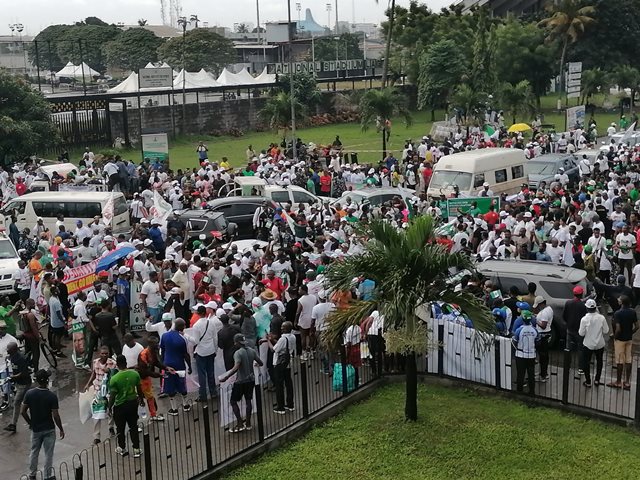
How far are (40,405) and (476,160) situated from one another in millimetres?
17969

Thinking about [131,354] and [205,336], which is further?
[205,336]

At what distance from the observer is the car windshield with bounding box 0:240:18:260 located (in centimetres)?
1925

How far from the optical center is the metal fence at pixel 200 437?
33.6 ft

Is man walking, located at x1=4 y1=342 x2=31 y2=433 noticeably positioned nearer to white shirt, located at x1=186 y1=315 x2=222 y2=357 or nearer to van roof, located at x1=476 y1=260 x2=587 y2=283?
white shirt, located at x1=186 y1=315 x2=222 y2=357

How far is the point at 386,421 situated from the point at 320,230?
9.15 metres

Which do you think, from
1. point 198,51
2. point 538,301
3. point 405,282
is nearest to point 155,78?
point 538,301

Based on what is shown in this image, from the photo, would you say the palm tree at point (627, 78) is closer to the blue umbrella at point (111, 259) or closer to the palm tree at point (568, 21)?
the palm tree at point (568, 21)

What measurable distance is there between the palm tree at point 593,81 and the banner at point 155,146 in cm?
3180

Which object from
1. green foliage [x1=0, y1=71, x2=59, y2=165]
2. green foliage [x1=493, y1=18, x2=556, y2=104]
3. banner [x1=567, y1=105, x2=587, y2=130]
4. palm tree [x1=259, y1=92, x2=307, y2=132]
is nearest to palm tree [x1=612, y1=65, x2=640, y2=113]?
green foliage [x1=493, y1=18, x2=556, y2=104]

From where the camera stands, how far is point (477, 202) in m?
21.8

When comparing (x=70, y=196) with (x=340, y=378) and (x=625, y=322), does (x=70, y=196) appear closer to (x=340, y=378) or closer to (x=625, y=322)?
(x=340, y=378)

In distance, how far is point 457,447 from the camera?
11023 mm

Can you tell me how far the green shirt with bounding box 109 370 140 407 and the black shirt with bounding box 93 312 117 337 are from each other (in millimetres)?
3045

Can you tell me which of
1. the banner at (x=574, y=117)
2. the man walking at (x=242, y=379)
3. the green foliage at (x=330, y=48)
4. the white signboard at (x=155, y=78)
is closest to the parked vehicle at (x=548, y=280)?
the man walking at (x=242, y=379)
